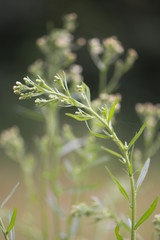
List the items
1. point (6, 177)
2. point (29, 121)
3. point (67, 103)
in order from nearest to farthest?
1. point (67, 103)
2. point (6, 177)
3. point (29, 121)

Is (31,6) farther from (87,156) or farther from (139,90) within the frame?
(87,156)

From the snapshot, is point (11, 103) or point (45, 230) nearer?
point (45, 230)

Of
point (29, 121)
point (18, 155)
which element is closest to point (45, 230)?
point (18, 155)

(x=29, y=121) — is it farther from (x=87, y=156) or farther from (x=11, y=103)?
(x=87, y=156)

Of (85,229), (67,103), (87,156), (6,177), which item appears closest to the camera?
(67,103)

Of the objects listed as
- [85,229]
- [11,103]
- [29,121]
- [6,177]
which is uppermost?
[11,103]

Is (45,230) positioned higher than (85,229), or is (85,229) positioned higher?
(45,230)

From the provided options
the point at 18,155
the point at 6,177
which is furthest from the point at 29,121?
the point at 18,155
